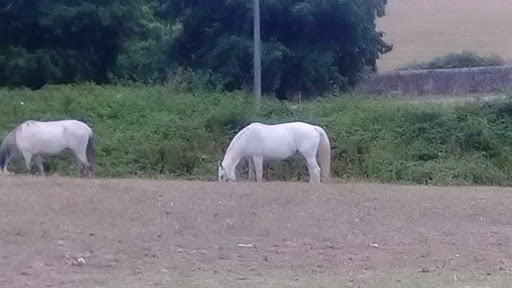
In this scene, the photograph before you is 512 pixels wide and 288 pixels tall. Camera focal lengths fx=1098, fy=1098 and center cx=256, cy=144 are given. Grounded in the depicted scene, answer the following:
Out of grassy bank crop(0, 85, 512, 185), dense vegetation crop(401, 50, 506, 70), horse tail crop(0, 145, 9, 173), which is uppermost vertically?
horse tail crop(0, 145, 9, 173)

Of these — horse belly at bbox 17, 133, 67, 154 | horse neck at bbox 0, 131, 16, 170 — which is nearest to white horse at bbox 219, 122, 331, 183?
horse belly at bbox 17, 133, 67, 154

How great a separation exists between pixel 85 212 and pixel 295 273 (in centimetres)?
379

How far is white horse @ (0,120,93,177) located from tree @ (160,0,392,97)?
1286 cm

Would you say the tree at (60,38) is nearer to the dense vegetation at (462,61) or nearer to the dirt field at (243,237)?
the dense vegetation at (462,61)

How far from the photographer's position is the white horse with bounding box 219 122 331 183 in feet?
68.0

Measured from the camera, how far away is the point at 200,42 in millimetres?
37875

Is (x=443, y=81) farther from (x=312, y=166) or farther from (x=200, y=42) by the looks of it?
(x=312, y=166)

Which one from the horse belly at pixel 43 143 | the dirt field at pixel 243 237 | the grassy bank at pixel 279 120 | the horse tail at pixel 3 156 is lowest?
the grassy bank at pixel 279 120

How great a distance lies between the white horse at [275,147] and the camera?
68.0 ft

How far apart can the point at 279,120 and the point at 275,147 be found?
5882 millimetres

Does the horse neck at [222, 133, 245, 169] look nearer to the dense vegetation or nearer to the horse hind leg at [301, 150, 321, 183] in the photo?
the horse hind leg at [301, 150, 321, 183]

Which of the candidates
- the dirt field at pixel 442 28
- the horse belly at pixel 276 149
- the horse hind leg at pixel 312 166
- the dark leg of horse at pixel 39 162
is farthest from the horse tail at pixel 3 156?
the dirt field at pixel 442 28

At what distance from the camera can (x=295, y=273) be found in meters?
11.0

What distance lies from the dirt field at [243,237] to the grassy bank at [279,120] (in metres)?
6.86
